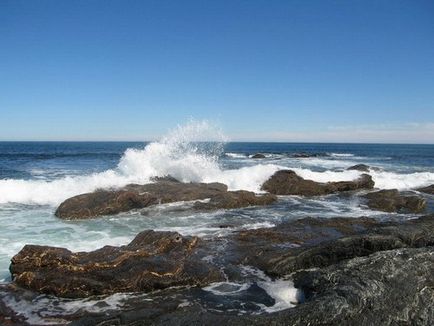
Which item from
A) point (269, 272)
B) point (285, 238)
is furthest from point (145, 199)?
point (269, 272)

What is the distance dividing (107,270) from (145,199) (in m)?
8.06

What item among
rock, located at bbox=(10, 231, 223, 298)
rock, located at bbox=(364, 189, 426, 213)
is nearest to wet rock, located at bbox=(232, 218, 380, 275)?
rock, located at bbox=(10, 231, 223, 298)

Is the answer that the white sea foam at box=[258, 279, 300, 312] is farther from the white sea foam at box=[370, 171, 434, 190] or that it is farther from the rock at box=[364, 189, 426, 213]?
the white sea foam at box=[370, 171, 434, 190]

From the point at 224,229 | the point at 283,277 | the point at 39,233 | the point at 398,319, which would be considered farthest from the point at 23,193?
the point at 398,319

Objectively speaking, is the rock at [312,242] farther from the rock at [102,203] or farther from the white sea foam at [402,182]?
the white sea foam at [402,182]

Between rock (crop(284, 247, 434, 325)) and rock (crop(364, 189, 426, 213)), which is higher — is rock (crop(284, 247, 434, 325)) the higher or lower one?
the higher one

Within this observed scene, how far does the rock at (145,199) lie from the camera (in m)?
13.9

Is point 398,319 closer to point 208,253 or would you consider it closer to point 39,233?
point 208,253

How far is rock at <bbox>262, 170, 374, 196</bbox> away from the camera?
19000mm

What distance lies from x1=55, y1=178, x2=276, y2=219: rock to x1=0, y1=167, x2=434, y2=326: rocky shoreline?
15.4 ft

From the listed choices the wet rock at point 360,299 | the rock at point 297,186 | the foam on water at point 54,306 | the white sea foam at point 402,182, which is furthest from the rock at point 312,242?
the white sea foam at point 402,182

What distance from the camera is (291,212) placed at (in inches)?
577

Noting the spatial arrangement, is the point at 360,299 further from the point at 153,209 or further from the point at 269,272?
the point at 153,209

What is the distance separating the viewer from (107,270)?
726 cm
